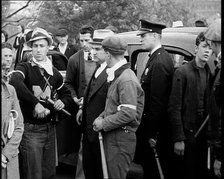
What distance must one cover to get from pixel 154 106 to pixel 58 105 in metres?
1.21

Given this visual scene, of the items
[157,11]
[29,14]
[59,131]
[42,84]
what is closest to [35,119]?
[42,84]

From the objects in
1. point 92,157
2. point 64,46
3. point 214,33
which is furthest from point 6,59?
A: point 64,46

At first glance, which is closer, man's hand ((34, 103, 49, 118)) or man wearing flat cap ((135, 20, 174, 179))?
man wearing flat cap ((135, 20, 174, 179))

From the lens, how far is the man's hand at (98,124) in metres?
5.02

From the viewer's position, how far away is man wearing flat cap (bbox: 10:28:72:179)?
18.9 feet

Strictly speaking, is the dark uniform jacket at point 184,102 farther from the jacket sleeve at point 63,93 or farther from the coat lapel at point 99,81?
the jacket sleeve at point 63,93

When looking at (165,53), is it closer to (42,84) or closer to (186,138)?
→ (186,138)

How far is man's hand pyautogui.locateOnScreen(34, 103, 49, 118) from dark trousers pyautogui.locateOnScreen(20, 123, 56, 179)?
12 centimetres

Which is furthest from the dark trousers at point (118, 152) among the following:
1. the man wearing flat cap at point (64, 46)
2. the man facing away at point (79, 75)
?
the man wearing flat cap at point (64, 46)

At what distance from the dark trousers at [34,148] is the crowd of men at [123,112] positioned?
0.01 meters

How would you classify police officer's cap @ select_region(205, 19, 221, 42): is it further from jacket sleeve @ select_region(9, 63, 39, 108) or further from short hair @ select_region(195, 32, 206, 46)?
jacket sleeve @ select_region(9, 63, 39, 108)

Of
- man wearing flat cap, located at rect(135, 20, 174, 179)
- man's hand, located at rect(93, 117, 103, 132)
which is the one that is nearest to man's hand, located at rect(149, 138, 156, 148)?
man wearing flat cap, located at rect(135, 20, 174, 179)

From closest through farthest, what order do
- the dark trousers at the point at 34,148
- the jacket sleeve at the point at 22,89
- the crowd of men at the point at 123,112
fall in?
the crowd of men at the point at 123,112 < the jacket sleeve at the point at 22,89 < the dark trousers at the point at 34,148

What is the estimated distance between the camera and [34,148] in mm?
5820
